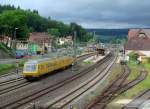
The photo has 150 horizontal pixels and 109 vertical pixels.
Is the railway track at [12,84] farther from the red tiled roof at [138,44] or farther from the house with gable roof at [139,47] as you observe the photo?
the red tiled roof at [138,44]

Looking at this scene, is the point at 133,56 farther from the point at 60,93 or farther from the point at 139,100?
the point at 139,100

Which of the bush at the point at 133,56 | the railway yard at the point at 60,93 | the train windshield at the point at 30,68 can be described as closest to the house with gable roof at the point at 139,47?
the bush at the point at 133,56

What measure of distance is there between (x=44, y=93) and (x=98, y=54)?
84.7 meters

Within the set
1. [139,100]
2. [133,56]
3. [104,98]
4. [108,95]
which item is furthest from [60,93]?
[133,56]

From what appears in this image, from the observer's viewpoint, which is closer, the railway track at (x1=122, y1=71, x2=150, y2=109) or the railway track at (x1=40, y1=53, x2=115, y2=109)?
the railway track at (x1=122, y1=71, x2=150, y2=109)

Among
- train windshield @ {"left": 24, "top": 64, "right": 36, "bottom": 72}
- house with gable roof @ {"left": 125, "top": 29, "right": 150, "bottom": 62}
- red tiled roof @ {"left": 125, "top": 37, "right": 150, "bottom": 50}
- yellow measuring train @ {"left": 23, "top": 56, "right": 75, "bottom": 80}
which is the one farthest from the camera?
red tiled roof @ {"left": 125, "top": 37, "right": 150, "bottom": 50}

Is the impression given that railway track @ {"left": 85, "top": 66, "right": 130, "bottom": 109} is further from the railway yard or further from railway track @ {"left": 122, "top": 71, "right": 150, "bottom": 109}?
railway track @ {"left": 122, "top": 71, "right": 150, "bottom": 109}

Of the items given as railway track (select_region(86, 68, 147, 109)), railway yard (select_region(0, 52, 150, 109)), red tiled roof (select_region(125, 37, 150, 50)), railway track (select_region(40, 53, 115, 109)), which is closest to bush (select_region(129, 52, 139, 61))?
red tiled roof (select_region(125, 37, 150, 50))

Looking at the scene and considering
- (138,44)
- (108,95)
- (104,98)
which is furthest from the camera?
(138,44)

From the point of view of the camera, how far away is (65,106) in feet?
117

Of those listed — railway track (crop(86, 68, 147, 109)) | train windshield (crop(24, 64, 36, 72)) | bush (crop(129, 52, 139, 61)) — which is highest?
train windshield (crop(24, 64, 36, 72))

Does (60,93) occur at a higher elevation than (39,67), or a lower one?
lower

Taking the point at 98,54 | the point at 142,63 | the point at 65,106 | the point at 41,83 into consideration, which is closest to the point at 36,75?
the point at 41,83

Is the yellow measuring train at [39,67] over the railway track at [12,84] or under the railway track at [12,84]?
over
